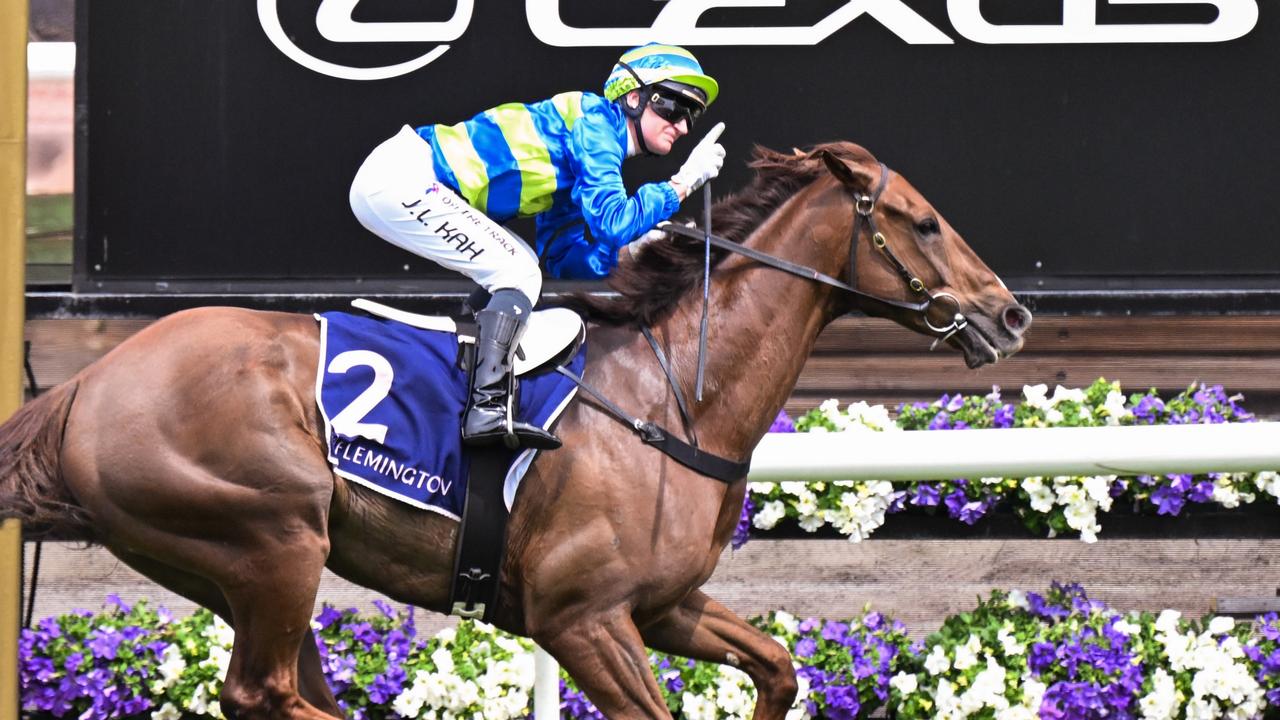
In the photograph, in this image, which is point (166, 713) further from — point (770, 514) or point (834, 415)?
point (834, 415)

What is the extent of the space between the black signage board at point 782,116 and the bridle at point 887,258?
1.81 m

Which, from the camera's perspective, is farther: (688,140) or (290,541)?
(688,140)

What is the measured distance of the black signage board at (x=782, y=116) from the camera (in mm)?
5477

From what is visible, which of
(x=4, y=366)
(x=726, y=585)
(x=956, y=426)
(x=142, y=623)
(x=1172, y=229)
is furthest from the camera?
(x=726, y=585)

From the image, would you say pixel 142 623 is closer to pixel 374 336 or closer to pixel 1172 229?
pixel 374 336

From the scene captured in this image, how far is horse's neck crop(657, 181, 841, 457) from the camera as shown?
3.76 metres

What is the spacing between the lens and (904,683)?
4.47 m

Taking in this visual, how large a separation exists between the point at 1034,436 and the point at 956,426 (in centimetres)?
96

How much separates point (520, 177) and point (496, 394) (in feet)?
1.80

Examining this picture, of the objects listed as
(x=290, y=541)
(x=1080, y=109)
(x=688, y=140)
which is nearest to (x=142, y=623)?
(x=290, y=541)

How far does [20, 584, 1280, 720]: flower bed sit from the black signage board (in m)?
1.44

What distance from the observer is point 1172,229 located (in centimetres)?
564

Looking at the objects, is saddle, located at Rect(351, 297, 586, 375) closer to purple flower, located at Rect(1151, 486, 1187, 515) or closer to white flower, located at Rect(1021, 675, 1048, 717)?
white flower, located at Rect(1021, 675, 1048, 717)

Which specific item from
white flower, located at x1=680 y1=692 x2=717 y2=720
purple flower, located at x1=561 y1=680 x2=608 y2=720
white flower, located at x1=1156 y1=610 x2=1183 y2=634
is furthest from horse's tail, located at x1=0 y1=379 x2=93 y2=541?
white flower, located at x1=1156 y1=610 x2=1183 y2=634
